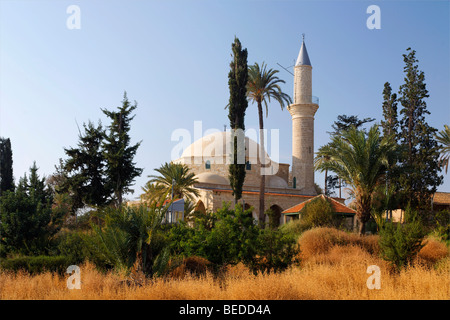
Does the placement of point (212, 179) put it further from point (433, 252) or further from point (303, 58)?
point (433, 252)

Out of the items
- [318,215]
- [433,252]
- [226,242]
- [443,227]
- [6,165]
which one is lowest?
[433,252]

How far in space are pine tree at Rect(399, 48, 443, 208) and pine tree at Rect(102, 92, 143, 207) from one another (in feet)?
50.9

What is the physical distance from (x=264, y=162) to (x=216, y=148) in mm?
6682

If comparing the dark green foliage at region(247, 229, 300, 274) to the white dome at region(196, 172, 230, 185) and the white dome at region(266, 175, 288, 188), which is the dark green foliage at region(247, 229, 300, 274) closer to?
the white dome at region(196, 172, 230, 185)

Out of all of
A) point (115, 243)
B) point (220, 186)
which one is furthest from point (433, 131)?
point (115, 243)

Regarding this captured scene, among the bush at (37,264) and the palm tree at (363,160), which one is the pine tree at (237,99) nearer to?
the palm tree at (363,160)

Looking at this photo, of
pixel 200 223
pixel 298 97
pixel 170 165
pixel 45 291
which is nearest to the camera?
pixel 45 291

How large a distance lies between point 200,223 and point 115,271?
3311mm

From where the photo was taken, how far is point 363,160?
16781mm

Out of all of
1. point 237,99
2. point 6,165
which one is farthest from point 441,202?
point 6,165

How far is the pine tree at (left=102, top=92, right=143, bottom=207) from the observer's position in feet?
79.7

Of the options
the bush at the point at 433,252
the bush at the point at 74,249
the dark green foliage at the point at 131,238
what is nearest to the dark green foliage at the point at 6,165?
the bush at the point at 74,249
